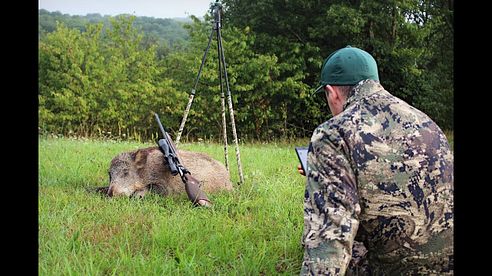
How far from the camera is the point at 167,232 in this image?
11.6 feet

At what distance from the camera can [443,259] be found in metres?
2.12

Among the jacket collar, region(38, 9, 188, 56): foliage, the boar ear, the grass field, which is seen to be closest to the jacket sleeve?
the jacket collar

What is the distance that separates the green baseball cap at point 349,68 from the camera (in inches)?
83.4

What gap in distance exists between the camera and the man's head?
83.5 inches

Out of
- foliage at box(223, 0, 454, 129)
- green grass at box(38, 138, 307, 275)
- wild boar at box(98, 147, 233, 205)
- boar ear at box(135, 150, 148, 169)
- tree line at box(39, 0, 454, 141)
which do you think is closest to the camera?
green grass at box(38, 138, 307, 275)

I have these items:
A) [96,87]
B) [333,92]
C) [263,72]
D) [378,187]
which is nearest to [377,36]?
[263,72]

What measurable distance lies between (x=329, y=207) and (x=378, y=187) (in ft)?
0.83

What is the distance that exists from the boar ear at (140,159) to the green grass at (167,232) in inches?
12.8

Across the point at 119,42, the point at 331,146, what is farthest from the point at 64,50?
the point at 331,146

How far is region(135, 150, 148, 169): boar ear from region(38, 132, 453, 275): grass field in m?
0.39

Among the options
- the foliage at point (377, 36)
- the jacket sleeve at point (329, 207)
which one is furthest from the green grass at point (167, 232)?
the foliage at point (377, 36)

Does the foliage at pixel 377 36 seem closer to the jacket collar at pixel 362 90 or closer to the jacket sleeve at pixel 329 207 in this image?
the jacket collar at pixel 362 90

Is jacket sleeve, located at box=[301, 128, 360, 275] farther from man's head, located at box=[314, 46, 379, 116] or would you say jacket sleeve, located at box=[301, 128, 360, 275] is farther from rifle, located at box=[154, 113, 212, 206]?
rifle, located at box=[154, 113, 212, 206]
